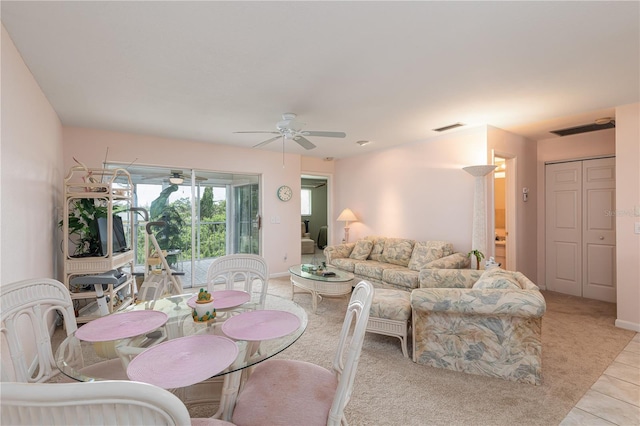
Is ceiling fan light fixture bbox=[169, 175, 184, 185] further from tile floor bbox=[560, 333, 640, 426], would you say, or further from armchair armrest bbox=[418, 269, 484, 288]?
tile floor bbox=[560, 333, 640, 426]

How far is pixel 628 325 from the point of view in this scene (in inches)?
134

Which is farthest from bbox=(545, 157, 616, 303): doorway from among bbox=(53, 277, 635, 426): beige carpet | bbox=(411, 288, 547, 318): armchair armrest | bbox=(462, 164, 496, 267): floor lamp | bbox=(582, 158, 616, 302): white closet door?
bbox=(411, 288, 547, 318): armchair armrest

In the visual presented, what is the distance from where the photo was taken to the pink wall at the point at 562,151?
4.51 meters

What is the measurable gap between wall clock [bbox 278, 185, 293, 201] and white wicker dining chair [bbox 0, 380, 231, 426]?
5.45 m

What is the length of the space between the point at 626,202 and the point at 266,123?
4.34 m

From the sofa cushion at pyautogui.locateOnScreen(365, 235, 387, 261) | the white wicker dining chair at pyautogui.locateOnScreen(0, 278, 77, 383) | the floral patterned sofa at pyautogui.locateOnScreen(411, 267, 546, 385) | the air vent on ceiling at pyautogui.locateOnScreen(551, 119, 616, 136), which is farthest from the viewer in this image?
the sofa cushion at pyautogui.locateOnScreen(365, 235, 387, 261)

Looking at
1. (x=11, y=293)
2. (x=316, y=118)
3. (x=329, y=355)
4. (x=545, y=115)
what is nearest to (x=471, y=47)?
(x=316, y=118)

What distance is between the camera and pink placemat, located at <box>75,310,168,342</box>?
5.05ft

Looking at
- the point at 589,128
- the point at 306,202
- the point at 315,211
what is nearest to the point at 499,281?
the point at 589,128

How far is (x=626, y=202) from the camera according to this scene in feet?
11.3

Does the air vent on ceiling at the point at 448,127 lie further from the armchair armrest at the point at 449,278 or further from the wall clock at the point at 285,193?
the wall clock at the point at 285,193

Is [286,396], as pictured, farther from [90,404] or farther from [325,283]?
[325,283]

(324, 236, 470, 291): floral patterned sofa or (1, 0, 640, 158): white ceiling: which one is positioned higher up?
(1, 0, 640, 158): white ceiling

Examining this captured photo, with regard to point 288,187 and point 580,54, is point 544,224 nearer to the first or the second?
point 580,54
